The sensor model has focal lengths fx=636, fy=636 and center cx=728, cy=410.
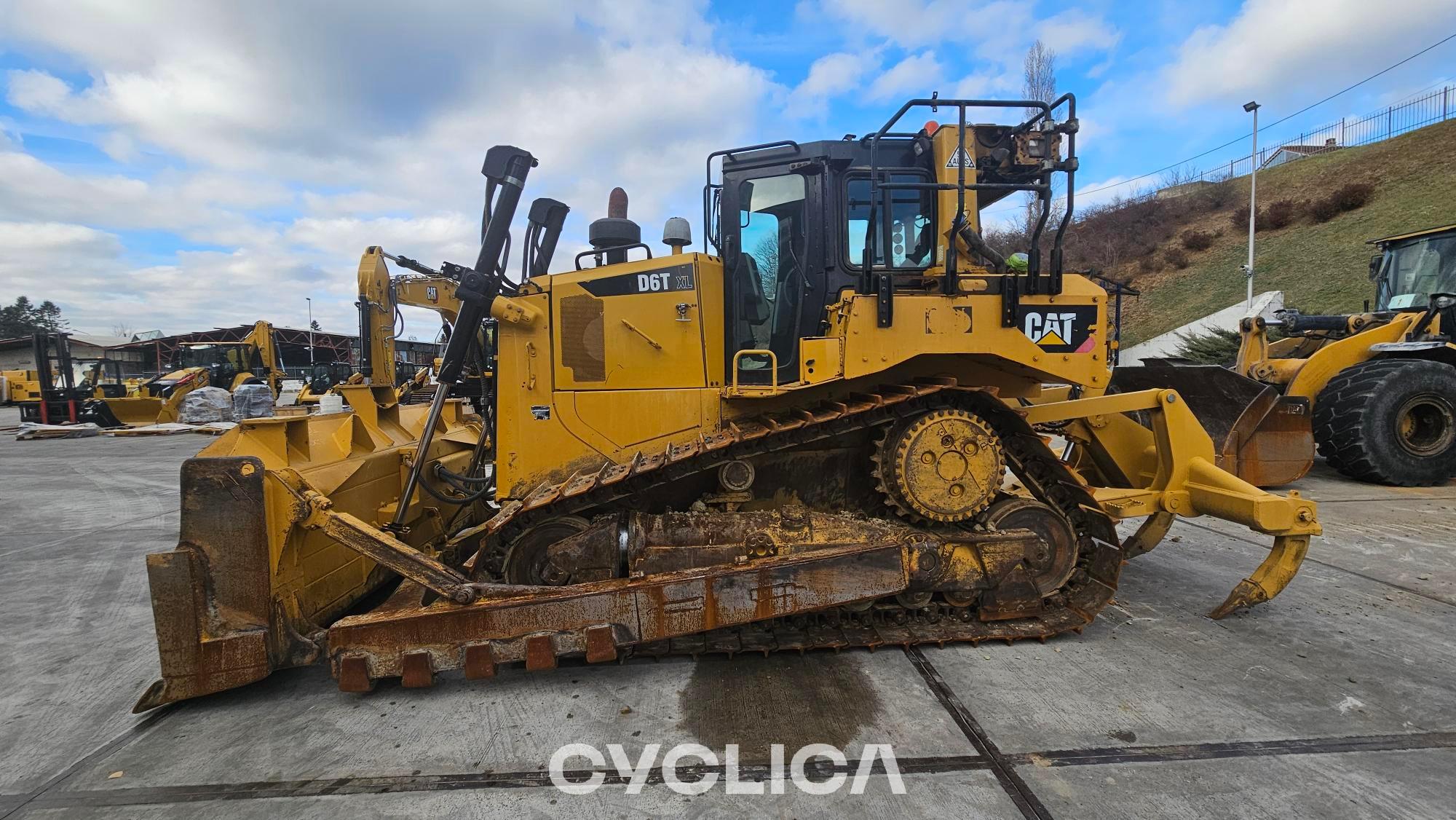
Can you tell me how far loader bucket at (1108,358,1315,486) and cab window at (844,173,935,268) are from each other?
3.19 metres

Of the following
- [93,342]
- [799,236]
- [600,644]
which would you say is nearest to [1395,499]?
[799,236]

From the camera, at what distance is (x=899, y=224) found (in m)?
Result: 3.93

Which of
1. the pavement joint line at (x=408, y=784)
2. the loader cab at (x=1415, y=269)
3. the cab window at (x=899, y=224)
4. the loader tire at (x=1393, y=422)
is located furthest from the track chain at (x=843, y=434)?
the loader cab at (x=1415, y=269)

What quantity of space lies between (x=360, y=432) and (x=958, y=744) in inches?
162

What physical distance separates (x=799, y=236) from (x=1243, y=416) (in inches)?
198

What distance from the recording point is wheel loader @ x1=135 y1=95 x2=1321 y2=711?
312 cm

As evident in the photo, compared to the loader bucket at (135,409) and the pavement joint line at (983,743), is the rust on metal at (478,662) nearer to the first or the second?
the pavement joint line at (983,743)

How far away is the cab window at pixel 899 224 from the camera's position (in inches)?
152

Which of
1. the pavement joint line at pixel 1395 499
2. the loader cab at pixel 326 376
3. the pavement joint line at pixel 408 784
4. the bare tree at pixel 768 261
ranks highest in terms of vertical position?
the bare tree at pixel 768 261

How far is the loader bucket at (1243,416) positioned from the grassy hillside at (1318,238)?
16792 millimetres

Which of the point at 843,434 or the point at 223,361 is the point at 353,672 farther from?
the point at 223,361

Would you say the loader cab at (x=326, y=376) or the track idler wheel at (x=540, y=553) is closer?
the track idler wheel at (x=540, y=553)

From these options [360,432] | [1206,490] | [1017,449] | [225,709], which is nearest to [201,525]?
[225,709]

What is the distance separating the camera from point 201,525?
3002 mm
